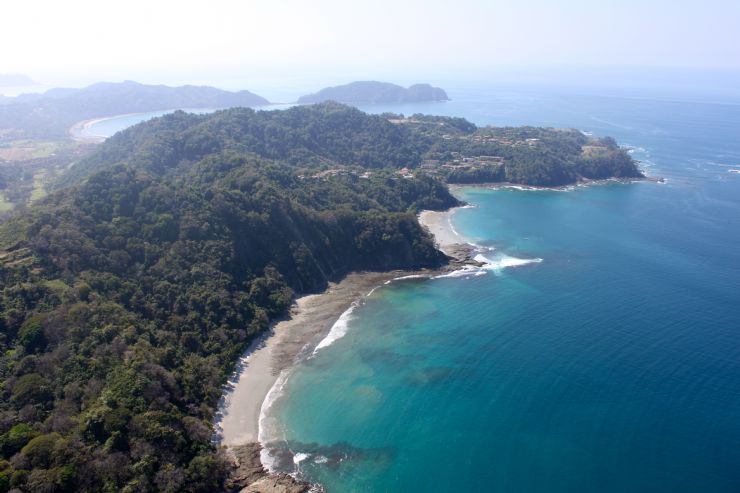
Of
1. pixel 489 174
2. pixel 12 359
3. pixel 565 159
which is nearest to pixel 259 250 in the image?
pixel 12 359

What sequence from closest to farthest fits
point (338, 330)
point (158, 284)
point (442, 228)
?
point (158, 284)
point (338, 330)
point (442, 228)

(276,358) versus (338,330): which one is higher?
(338,330)

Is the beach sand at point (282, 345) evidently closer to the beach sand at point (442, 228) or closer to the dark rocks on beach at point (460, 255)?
the dark rocks on beach at point (460, 255)

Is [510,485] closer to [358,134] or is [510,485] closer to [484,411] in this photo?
[484,411]

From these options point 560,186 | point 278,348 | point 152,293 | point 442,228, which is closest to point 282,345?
point 278,348

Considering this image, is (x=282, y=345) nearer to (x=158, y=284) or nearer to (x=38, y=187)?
(x=158, y=284)

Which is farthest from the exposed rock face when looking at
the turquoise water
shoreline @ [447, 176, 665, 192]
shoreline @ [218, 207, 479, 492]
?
shoreline @ [447, 176, 665, 192]
